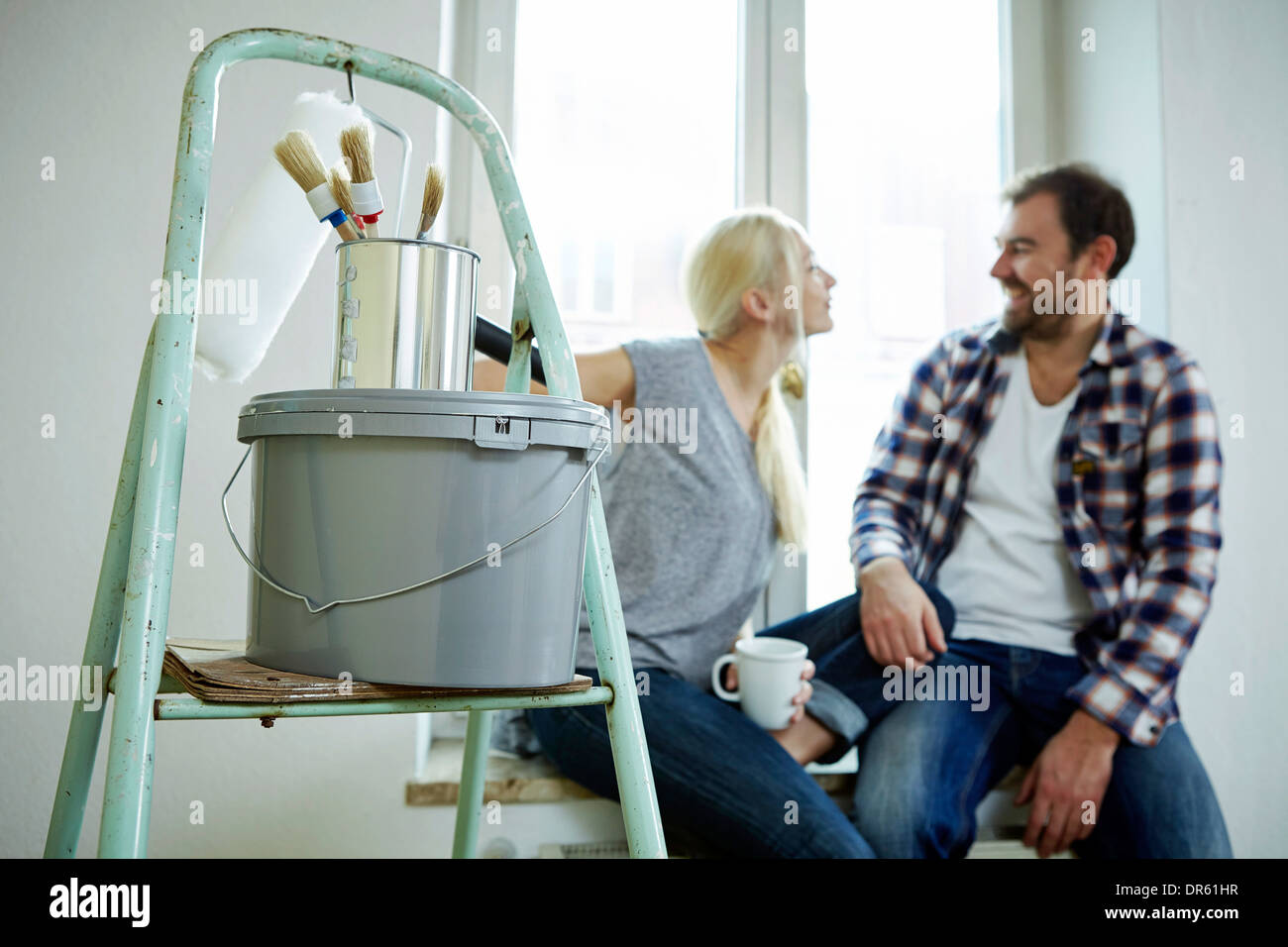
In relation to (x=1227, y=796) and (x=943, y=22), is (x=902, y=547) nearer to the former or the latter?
(x=1227, y=796)

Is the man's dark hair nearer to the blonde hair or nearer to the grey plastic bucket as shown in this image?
the blonde hair

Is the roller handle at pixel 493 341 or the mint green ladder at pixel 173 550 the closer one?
the mint green ladder at pixel 173 550

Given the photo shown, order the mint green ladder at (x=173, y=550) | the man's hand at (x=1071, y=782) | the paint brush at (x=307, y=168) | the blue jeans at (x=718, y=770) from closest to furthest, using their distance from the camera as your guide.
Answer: the mint green ladder at (x=173, y=550)
the paint brush at (x=307, y=168)
the blue jeans at (x=718, y=770)
the man's hand at (x=1071, y=782)

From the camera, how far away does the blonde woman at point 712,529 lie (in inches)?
40.8

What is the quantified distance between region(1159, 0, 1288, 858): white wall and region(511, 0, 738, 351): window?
2.52ft

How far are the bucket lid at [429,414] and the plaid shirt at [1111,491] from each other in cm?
92

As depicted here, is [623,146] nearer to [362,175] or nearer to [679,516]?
[679,516]

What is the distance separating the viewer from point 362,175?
1.76 feet

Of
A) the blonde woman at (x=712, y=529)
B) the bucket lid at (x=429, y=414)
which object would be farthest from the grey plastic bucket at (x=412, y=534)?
the blonde woman at (x=712, y=529)

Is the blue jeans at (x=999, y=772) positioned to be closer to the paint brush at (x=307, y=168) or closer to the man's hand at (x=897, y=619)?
the man's hand at (x=897, y=619)

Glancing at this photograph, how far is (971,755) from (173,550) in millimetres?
1062

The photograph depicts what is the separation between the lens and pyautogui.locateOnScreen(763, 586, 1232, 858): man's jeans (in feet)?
3.57
